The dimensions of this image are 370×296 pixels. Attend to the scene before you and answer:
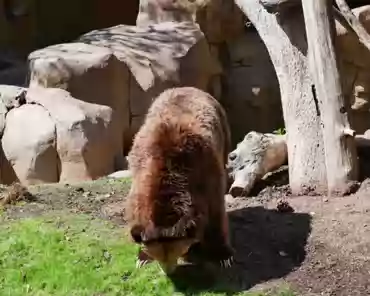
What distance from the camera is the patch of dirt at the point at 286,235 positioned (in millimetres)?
6008

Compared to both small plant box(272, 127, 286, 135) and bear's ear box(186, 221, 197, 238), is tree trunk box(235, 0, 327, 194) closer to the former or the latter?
bear's ear box(186, 221, 197, 238)

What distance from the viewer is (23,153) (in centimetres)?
990

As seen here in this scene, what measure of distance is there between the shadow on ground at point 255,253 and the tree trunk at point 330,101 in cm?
64

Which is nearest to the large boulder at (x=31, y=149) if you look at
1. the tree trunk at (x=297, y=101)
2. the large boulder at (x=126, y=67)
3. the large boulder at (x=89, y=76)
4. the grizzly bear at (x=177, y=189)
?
the large boulder at (x=89, y=76)

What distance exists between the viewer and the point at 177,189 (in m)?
5.80

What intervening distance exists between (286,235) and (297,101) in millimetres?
1691

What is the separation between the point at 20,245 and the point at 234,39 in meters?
7.04

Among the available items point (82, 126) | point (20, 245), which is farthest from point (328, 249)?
point (82, 126)

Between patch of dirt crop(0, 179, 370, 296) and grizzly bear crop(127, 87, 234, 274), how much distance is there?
1.03ft

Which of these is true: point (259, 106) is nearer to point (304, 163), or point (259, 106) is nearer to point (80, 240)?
point (304, 163)

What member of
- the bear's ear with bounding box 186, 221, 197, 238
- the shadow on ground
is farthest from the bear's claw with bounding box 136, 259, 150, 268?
the bear's ear with bounding box 186, 221, 197, 238

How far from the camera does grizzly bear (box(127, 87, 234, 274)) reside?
5.69 metres

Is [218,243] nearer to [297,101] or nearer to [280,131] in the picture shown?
[297,101]

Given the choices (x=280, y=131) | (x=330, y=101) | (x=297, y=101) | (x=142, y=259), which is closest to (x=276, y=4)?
(x=297, y=101)
